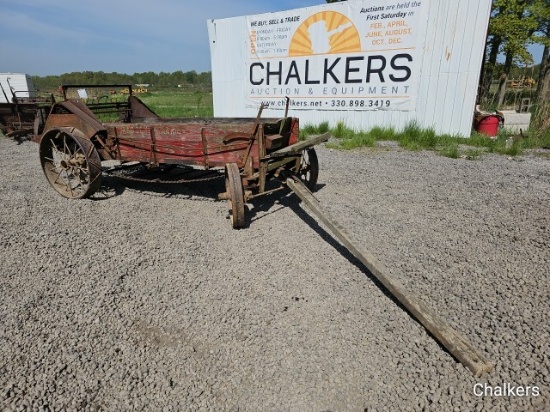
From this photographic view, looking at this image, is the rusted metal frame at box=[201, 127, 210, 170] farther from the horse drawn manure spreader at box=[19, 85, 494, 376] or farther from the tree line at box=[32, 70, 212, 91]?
the tree line at box=[32, 70, 212, 91]

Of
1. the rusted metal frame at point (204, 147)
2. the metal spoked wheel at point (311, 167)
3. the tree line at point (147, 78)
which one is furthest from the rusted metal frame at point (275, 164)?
the tree line at point (147, 78)

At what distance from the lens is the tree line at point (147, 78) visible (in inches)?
2227

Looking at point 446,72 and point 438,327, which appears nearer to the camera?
point 438,327

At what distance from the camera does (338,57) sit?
10.6m

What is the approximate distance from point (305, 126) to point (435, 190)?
21.6ft

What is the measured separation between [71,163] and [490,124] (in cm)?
999

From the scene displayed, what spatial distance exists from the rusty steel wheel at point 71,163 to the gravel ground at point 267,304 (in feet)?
1.04

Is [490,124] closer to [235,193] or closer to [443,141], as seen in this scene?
[443,141]

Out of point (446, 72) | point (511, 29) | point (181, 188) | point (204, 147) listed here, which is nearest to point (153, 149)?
point (204, 147)

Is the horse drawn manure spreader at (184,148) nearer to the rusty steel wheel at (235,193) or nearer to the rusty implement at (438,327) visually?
the rusty steel wheel at (235,193)

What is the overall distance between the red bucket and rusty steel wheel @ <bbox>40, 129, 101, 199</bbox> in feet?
31.1

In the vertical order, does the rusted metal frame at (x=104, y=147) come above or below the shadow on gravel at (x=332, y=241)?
above

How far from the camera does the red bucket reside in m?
9.68

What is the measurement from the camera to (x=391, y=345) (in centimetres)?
259
